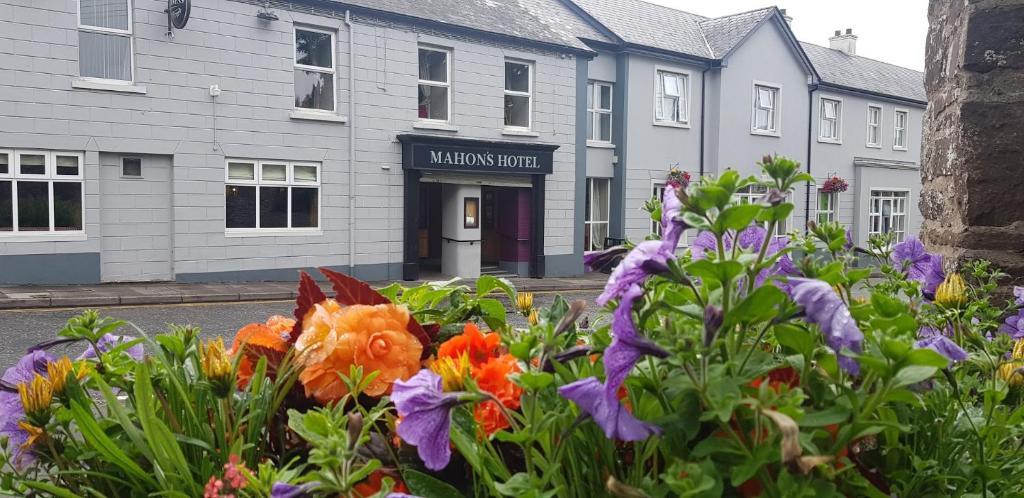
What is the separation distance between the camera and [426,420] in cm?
88

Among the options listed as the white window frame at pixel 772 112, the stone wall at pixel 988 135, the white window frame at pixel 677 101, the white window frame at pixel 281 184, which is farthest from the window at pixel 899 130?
the stone wall at pixel 988 135

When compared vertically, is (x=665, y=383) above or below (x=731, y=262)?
below

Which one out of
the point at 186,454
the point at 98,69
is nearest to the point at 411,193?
the point at 98,69

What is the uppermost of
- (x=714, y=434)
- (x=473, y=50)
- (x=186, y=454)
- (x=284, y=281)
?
(x=473, y=50)

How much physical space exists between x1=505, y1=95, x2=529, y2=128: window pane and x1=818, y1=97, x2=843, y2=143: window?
1108cm

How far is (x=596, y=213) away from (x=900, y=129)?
13588 mm

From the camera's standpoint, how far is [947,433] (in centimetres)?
Result: 107

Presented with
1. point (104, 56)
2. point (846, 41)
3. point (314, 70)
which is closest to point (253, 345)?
point (104, 56)

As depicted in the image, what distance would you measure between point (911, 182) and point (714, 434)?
31220 mm

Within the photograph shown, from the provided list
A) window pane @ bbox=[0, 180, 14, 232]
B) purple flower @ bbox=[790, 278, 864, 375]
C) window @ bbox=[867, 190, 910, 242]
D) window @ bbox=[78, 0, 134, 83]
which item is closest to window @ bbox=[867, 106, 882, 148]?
window @ bbox=[867, 190, 910, 242]

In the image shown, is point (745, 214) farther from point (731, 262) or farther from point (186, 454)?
point (186, 454)

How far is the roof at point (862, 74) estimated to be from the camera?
26.3 m

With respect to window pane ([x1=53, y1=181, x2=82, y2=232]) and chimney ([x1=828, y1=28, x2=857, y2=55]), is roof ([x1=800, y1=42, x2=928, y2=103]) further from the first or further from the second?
window pane ([x1=53, y1=181, x2=82, y2=232])

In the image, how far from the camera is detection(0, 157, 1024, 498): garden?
785 millimetres
